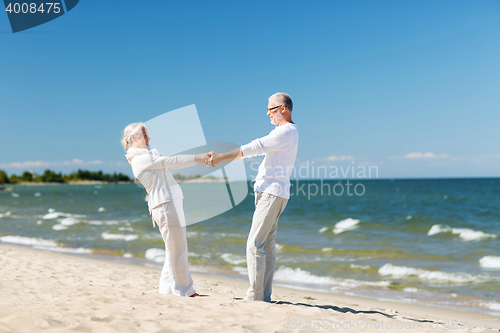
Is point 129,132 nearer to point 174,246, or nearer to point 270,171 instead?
point 174,246

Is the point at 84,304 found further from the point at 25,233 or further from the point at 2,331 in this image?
the point at 25,233

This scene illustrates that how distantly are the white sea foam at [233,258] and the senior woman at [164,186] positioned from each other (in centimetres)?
664

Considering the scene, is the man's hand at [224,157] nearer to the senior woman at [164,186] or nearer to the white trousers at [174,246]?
the senior woman at [164,186]

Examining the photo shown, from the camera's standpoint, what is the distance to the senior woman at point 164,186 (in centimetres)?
385

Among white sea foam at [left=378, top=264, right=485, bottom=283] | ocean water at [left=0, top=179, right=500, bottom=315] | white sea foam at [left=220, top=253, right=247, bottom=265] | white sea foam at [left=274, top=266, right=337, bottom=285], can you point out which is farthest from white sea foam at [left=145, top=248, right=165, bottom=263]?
white sea foam at [left=378, top=264, right=485, bottom=283]

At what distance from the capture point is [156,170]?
3883 millimetres

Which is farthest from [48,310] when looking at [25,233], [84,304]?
[25,233]

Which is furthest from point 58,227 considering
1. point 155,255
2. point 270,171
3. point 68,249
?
point 270,171

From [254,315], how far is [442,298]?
556cm

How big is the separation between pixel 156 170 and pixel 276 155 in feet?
4.33

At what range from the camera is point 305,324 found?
10.7 feet

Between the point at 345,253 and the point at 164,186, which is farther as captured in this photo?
the point at 345,253

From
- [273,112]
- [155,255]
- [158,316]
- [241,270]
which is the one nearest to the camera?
[158,316]

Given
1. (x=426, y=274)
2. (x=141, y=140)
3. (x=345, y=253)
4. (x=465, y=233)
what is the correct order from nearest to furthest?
(x=141, y=140), (x=426, y=274), (x=345, y=253), (x=465, y=233)
